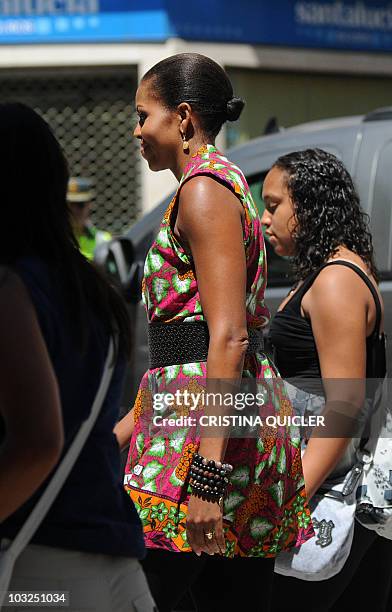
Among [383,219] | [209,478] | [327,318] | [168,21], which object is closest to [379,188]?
[383,219]

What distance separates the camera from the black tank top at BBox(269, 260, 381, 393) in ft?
10.2

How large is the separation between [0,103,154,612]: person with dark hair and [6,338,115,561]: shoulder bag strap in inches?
0.4

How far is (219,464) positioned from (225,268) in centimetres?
44

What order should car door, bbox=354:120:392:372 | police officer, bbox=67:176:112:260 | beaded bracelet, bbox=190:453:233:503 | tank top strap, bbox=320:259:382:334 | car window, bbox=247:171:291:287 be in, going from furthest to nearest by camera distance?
1. police officer, bbox=67:176:112:260
2. car window, bbox=247:171:291:287
3. car door, bbox=354:120:392:372
4. tank top strap, bbox=320:259:382:334
5. beaded bracelet, bbox=190:453:233:503

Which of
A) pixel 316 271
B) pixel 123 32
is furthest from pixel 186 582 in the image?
pixel 123 32

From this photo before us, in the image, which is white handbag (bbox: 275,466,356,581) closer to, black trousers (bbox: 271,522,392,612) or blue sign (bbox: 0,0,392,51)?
black trousers (bbox: 271,522,392,612)

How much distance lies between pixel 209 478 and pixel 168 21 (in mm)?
7548

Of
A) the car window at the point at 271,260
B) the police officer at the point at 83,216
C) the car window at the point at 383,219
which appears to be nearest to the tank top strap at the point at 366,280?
the car window at the point at 383,219

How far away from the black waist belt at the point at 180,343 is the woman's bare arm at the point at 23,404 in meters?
0.80

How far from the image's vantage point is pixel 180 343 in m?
2.65

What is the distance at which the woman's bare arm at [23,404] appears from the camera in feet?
5.95

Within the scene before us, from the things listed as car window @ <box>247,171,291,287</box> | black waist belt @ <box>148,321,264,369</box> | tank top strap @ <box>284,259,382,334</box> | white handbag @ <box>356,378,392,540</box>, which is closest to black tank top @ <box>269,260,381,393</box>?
tank top strap @ <box>284,259,382,334</box>

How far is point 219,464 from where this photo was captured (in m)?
2.49

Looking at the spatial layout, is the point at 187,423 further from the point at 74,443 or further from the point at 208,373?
the point at 74,443
